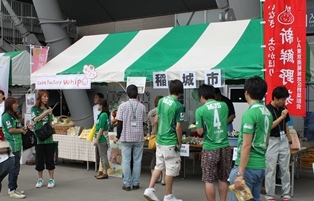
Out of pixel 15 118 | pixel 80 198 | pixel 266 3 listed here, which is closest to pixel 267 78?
pixel 266 3

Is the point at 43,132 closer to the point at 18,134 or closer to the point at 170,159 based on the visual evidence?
the point at 18,134

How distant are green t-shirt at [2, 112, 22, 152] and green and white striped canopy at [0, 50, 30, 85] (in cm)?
550

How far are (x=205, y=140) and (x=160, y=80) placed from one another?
255 cm

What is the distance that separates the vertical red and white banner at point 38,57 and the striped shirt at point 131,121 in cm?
380

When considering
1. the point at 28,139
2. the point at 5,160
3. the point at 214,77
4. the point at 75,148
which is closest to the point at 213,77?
the point at 214,77

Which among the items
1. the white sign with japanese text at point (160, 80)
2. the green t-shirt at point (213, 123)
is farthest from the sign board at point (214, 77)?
the green t-shirt at point (213, 123)

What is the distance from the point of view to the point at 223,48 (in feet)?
25.2

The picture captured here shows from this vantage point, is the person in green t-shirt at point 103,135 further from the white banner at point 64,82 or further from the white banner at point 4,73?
the white banner at point 4,73

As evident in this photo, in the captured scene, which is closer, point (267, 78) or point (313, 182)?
point (267, 78)

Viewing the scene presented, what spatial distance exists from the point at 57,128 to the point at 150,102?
513 cm

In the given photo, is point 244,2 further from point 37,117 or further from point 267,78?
point 37,117

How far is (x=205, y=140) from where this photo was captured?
520 cm

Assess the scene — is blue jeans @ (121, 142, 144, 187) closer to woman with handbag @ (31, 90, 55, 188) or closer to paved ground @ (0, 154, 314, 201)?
paved ground @ (0, 154, 314, 201)

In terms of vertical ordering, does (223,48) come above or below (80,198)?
above
